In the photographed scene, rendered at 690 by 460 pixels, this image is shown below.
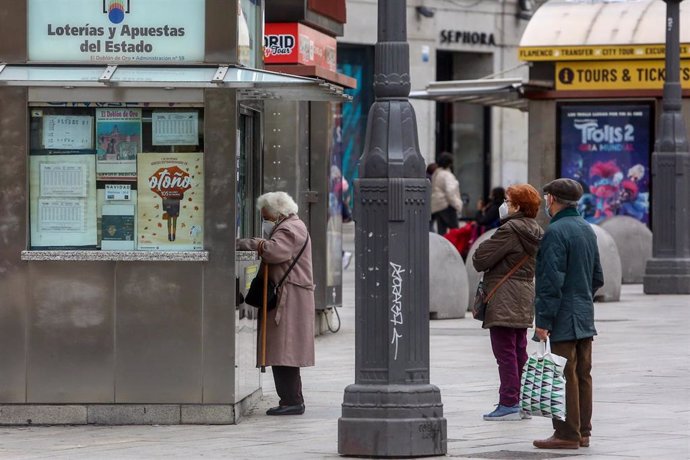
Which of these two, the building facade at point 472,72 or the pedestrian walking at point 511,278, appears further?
the building facade at point 472,72

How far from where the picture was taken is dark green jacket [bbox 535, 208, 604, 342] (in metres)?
9.61

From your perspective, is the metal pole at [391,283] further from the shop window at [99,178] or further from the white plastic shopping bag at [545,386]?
the shop window at [99,178]

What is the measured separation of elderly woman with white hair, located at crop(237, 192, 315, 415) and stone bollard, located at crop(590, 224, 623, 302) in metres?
9.40

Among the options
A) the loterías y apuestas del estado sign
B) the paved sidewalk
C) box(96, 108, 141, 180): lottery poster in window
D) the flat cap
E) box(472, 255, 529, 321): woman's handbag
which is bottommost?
the paved sidewalk

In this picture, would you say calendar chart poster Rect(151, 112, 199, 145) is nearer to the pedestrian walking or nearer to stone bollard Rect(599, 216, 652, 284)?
the pedestrian walking

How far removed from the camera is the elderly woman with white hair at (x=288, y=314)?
11.3 m

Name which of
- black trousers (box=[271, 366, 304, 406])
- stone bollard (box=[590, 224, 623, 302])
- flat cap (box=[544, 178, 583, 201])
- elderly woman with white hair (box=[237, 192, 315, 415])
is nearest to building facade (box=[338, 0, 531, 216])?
stone bollard (box=[590, 224, 623, 302])

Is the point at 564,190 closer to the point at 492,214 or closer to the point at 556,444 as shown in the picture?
the point at 556,444

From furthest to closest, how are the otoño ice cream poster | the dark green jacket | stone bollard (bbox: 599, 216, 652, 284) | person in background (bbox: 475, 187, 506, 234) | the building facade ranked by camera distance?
the building facade → the otoño ice cream poster → stone bollard (bbox: 599, 216, 652, 284) → person in background (bbox: 475, 187, 506, 234) → the dark green jacket

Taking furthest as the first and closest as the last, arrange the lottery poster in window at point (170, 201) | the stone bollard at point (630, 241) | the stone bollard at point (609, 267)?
the stone bollard at point (630, 241) → the stone bollard at point (609, 267) → the lottery poster in window at point (170, 201)

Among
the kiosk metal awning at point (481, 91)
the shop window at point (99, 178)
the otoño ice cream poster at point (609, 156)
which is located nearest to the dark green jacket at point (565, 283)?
the shop window at point (99, 178)

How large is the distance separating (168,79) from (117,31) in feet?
1.94

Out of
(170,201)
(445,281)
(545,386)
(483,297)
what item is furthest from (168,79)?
(445,281)

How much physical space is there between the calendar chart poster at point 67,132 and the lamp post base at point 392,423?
2.80 m
